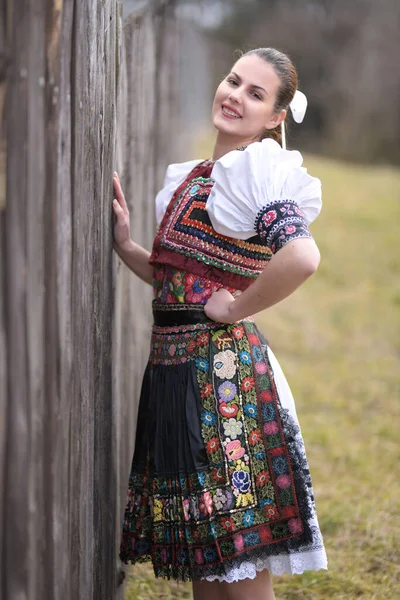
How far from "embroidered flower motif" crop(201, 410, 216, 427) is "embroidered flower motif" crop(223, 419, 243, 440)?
33 mm

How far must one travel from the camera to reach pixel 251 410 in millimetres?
2307

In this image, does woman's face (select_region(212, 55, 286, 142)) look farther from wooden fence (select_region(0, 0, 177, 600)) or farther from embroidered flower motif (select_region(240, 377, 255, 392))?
embroidered flower motif (select_region(240, 377, 255, 392))

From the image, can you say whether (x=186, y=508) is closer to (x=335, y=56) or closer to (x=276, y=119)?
(x=276, y=119)

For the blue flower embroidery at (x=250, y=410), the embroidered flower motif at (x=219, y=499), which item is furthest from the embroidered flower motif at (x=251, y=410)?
the embroidered flower motif at (x=219, y=499)

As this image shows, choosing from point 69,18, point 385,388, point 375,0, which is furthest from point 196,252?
point 375,0

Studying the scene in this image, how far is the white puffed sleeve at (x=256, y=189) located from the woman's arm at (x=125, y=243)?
0.33 m

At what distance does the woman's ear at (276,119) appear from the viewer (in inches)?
97.3

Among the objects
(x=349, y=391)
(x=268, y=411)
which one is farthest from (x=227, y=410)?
(x=349, y=391)

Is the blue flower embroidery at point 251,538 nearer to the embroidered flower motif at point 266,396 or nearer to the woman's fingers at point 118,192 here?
the embroidered flower motif at point 266,396

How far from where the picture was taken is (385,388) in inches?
237

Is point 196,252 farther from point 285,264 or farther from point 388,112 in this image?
point 388,112

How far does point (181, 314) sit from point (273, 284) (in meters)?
0.31

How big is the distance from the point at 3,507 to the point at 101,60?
3.62 feet

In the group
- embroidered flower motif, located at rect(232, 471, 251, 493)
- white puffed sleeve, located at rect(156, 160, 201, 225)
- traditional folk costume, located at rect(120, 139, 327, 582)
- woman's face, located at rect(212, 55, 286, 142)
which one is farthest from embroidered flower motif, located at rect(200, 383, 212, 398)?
woman's face, located at rect(212, 55, 286, 142)
